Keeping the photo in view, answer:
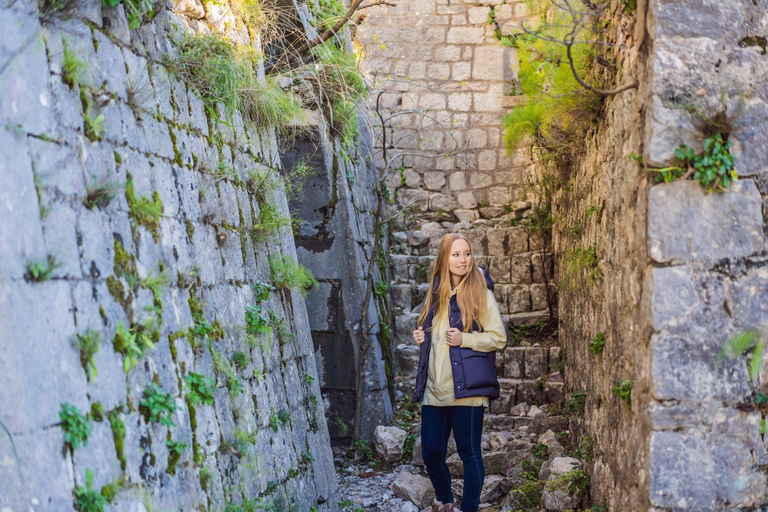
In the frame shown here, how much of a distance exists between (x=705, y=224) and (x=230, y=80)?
7.53 ft

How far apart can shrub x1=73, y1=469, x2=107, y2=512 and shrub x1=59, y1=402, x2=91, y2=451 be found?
0.34 feet

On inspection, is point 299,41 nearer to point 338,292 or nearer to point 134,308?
point 338,292

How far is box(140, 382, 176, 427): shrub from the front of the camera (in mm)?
2385

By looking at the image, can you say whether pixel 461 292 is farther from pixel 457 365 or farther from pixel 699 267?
pixel 699 267

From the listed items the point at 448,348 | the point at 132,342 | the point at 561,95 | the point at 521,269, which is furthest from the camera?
the point at 521,269

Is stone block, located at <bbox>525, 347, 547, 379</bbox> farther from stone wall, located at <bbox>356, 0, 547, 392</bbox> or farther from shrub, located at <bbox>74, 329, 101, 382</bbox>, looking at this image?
shrub, located at <bbox>74, 329, 101, 382</bbox>

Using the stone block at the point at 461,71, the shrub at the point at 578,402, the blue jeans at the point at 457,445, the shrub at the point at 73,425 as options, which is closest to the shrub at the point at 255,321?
the blue jeans at the point at 457,445

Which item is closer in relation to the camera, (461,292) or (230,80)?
(230,80)

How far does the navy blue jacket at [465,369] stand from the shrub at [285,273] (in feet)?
2.67

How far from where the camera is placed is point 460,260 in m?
4.03

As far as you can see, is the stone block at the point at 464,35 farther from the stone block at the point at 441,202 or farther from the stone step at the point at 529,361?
the stone step at the point at 529,361

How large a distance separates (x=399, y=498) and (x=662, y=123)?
304 centimetres

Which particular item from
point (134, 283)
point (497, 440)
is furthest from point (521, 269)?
point (134, 283)

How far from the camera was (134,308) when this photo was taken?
242 cm
